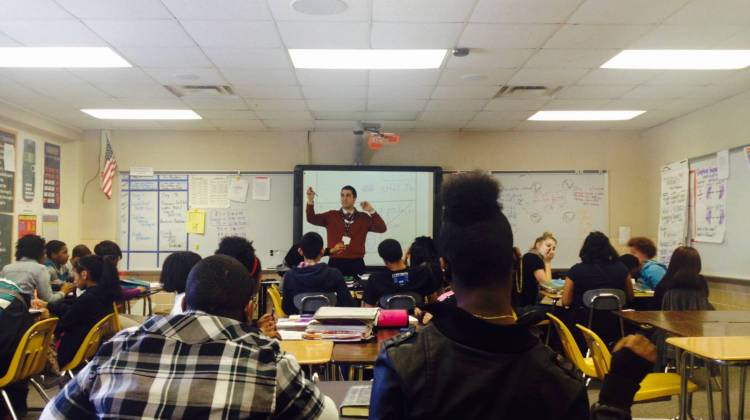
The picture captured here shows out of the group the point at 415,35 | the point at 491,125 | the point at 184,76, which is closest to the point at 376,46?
the point at 415,35

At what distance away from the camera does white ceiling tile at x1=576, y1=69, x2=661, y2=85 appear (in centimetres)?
491

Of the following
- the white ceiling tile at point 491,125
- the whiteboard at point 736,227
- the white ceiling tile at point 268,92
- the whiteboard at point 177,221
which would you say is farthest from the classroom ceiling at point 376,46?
the whiteboard at point 177,221

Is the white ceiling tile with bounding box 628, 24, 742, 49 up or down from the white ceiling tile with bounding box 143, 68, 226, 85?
up

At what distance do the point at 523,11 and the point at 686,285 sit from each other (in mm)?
2458

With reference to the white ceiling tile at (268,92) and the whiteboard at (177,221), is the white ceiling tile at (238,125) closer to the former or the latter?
the whiteboard at (177,221)

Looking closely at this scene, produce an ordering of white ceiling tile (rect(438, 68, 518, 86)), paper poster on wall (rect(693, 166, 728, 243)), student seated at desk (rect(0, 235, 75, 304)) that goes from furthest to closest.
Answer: paper poster on wall (rect(693, 166, 728, 243)) < white ceiling tile (rect(438, 68, 518, 86)) < student seated at desk (rect(0, 235, 75, 304))

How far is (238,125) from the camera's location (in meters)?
7.26

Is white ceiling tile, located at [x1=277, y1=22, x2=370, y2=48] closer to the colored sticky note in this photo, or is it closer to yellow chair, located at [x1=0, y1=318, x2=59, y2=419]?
yellow chair, located at [x1=0, y1=318, x2=59, y2=419]

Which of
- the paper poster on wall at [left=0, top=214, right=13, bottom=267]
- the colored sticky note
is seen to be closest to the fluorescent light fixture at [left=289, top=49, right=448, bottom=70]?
the colored sticky note

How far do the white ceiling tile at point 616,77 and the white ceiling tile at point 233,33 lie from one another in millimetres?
2688

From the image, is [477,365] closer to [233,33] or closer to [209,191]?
[233,33]

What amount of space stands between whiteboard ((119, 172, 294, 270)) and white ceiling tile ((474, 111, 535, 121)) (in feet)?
8.83

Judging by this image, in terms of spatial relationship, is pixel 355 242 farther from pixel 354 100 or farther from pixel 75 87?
pixel 75 87

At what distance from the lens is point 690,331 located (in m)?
3.07
